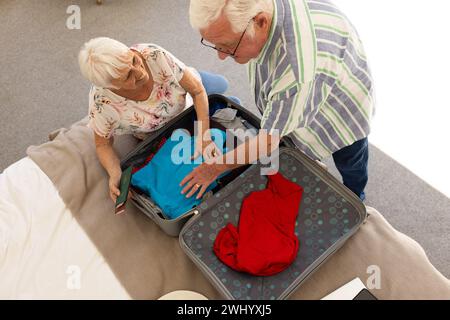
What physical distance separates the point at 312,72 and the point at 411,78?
162 cm

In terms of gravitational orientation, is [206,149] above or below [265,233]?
above

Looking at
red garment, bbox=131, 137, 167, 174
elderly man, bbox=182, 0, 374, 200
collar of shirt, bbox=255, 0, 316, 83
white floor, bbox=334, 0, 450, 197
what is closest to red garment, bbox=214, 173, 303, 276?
elderly man, bbox=182, 0, 374, 200

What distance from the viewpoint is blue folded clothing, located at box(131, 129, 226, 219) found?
1553 mm

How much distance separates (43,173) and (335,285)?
129 centimetres

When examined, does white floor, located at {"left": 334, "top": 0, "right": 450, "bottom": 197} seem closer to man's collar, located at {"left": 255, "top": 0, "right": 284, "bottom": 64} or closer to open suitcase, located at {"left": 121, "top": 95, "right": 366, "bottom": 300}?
open suitcase, located at {"left": 121, "top": 95, "right": 366, "bottom": 300}

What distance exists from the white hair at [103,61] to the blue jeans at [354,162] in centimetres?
89

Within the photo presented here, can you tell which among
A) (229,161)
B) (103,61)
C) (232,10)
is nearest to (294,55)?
(232,10)

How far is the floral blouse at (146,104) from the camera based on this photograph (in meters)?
1.51

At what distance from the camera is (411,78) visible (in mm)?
2406

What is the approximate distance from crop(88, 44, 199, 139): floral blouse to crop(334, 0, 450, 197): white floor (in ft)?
3.93

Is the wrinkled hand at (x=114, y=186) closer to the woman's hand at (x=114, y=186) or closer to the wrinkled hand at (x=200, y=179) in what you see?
the woman's hand at (x=114, y=186)

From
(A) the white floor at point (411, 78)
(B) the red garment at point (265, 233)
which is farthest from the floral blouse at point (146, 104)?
(A) the white floor at point (411, 78)

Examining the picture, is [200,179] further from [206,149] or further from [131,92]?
[131,92]
